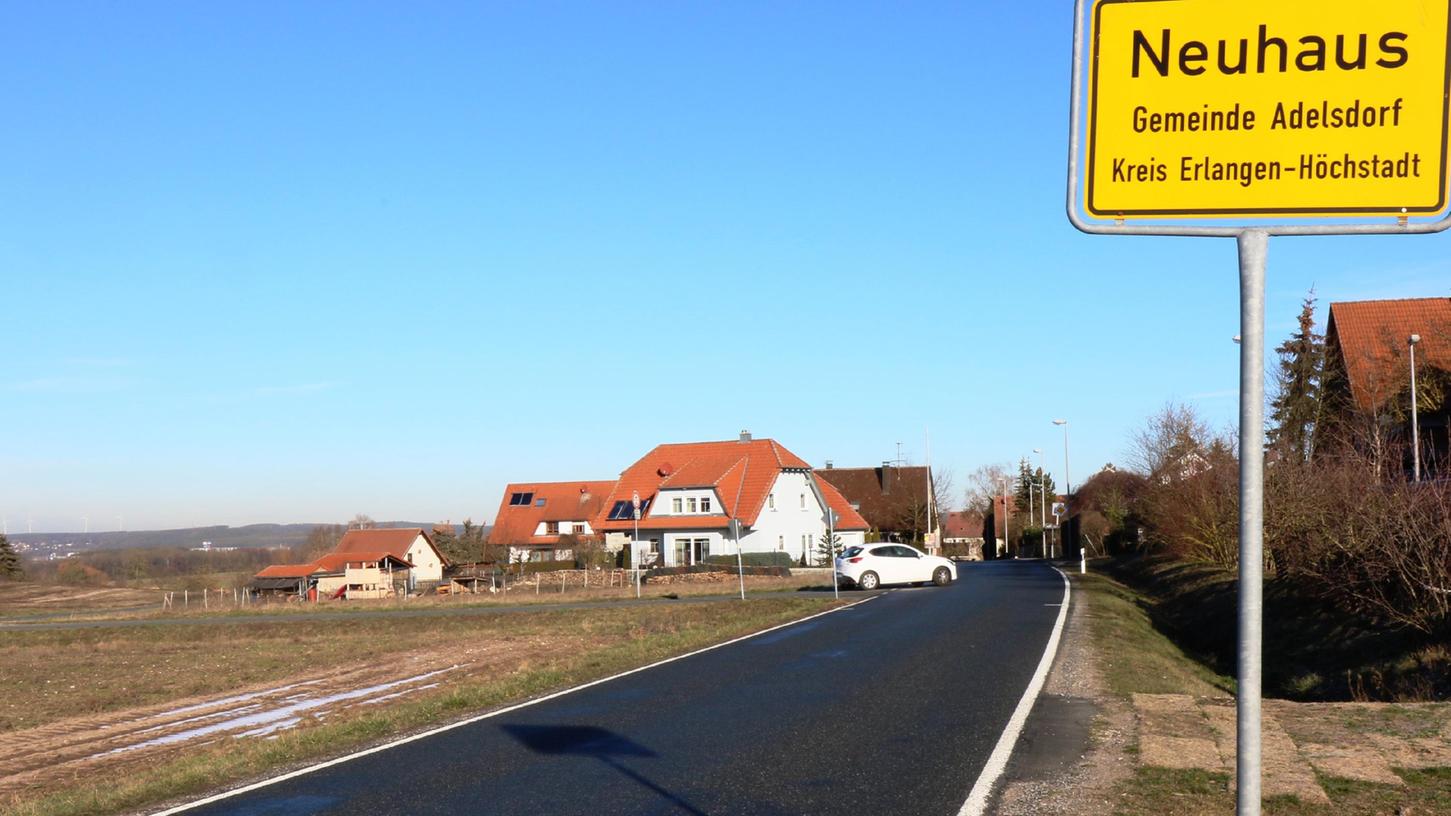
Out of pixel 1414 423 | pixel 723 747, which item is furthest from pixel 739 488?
pixel 723 747

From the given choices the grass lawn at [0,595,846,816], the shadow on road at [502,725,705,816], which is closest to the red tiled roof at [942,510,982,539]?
the grass lawn at [0,595,846,816]

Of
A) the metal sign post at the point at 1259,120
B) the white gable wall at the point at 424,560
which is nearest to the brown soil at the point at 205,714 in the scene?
the metal sign post at the point at 1259,120

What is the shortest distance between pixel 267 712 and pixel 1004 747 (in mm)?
13419

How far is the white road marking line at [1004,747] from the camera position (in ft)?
26.2

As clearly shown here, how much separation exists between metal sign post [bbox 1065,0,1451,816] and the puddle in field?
1495 centimetres

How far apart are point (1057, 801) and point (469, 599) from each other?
135 ft

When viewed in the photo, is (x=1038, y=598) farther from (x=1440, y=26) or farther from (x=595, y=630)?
(x=1440, y=26)

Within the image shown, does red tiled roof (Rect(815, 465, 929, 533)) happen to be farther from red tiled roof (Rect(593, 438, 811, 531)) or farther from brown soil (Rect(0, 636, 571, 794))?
brown soil (Rect(0, 636, 571, 794))

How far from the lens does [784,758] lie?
979cm

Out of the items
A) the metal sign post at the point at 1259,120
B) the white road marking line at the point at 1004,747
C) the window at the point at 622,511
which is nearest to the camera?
the metal sign post at the point at 1259,120

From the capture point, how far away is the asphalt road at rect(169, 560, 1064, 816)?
332 inches

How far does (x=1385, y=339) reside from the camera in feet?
142

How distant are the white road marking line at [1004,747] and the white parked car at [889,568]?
67.9 ft

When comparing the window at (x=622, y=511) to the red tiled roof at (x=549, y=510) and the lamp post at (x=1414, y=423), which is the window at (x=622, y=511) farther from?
the lamp post at (x=1414, y=423)
